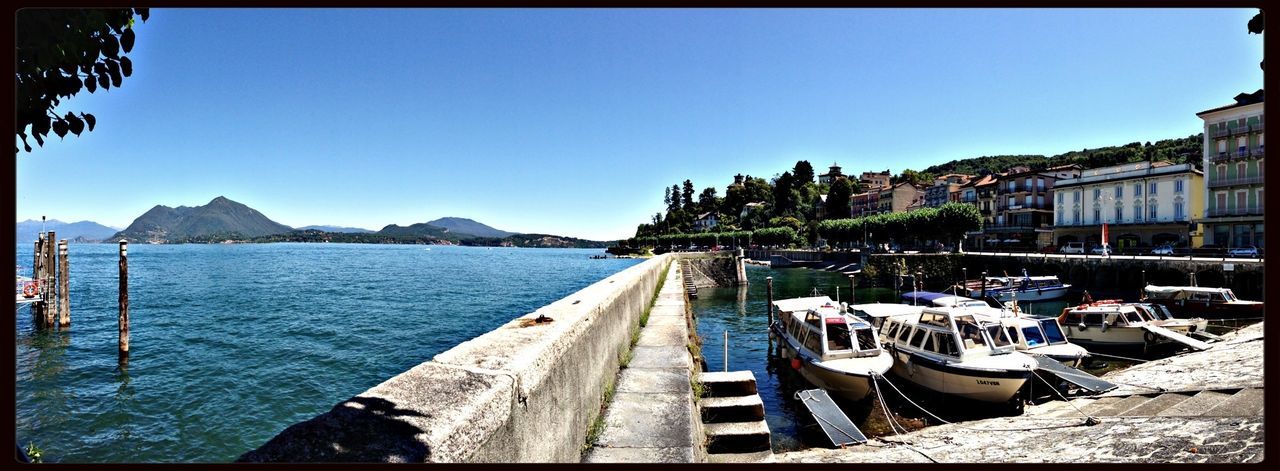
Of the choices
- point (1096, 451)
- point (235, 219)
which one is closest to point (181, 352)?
point (1096, 451)

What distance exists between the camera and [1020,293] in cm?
3606

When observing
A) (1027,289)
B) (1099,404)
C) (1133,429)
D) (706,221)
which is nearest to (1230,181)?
(1027,289)

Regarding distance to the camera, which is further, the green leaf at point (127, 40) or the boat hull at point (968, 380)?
the boat hull at point (968, 380)

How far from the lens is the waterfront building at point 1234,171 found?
1658 inches

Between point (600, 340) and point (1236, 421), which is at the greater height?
point (600, 340)

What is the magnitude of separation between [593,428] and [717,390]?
4341mm

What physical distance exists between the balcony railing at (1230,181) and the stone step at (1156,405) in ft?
156

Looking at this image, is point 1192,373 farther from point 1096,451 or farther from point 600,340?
point 600,340

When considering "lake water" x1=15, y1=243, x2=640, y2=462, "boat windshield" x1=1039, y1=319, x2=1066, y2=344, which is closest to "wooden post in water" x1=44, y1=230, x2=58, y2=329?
"lake water" x1=15, y1=243, x2=640, y2=462

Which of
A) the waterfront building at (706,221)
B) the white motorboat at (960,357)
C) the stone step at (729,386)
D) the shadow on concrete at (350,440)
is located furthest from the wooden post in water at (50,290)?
the waterfront building at (706,221)

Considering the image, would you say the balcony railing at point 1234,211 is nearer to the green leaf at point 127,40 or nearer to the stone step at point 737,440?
the stone step at point 737,440

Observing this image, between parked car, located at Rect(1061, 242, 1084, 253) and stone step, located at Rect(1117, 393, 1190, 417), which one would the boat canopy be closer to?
stone step, located at Rect(1117, 393, 1190, 417)

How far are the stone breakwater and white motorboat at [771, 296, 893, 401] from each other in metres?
1.90

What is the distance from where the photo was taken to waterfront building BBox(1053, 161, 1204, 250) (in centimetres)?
5206
